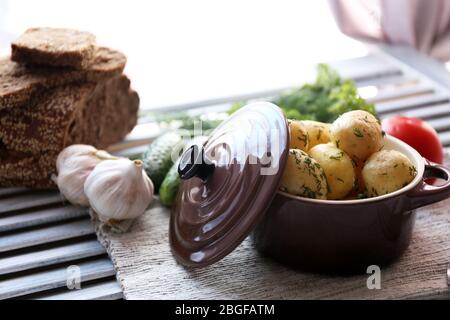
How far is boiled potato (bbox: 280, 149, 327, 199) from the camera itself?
1034mm

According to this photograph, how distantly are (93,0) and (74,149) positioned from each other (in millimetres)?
1100

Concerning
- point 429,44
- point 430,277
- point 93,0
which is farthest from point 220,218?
point 93,0

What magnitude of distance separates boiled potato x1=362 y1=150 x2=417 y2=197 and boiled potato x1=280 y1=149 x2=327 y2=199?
0.07 meters

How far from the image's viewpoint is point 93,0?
7.45ft

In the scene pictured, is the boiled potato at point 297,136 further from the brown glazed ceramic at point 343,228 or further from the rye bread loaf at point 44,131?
the rye bread loaf at point 44,131

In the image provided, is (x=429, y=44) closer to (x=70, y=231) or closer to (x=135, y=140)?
(x=135, y=140)

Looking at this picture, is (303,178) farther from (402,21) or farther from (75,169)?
(402,21)

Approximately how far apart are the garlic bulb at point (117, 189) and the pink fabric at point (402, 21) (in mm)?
800

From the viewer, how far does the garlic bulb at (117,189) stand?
3.93 ft

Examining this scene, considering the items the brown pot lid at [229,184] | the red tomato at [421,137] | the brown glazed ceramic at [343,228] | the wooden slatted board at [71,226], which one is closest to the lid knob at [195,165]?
the brown pot lid at [229,184]

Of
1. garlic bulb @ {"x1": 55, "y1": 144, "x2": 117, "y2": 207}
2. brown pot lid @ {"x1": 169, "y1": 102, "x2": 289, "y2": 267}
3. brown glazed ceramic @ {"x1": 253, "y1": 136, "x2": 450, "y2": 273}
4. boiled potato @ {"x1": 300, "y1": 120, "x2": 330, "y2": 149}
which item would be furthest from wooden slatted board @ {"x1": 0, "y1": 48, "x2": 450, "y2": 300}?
boiled potato @ {"x1": 300, "y1": 120, "x2": 330, "y2": 149}

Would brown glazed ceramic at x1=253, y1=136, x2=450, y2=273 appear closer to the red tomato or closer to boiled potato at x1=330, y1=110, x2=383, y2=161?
boiled potato at x1=330, y1=110, x2=383, y2=161

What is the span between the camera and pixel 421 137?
135cm
